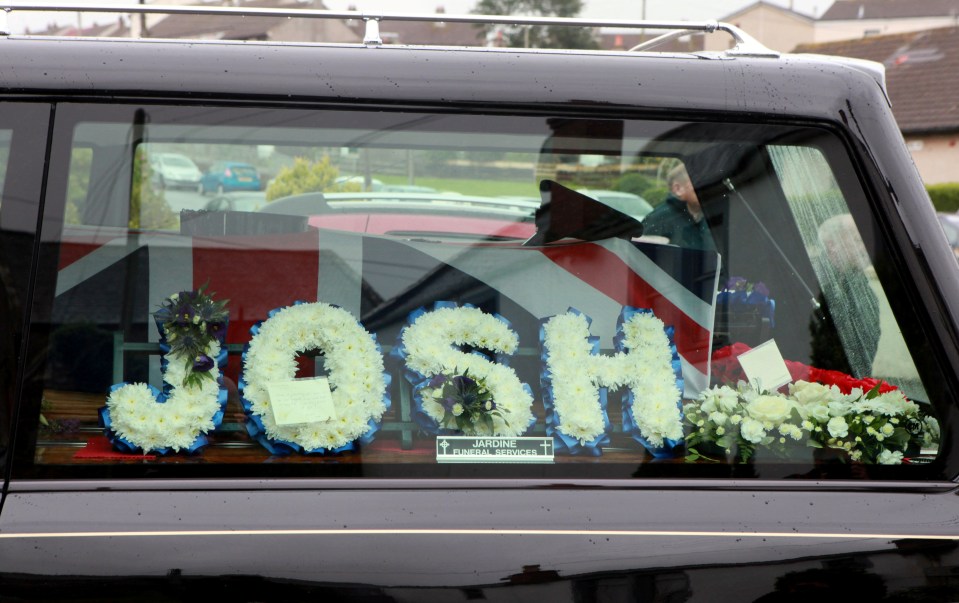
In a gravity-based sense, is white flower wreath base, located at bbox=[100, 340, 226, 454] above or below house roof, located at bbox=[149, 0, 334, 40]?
below

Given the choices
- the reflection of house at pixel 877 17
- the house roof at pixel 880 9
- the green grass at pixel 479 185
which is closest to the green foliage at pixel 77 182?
the green grass at pixel 479 185

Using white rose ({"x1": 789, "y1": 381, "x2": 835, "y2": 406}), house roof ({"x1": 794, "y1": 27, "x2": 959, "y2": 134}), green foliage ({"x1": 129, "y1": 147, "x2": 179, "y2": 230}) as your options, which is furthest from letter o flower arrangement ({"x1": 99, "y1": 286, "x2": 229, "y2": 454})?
house roof ({"x1": 794, "y1": 27, "x2": 959, "y2": 134})

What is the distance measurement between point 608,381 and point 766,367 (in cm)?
35

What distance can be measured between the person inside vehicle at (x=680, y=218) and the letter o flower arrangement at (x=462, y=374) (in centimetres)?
57

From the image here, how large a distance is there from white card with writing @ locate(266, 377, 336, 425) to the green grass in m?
0.75

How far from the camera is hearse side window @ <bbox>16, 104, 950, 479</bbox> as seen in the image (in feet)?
5.53

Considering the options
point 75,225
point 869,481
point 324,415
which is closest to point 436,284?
point 324,415

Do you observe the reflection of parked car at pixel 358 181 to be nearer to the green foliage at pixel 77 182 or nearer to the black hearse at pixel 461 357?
the black hearse at pixel 461 357

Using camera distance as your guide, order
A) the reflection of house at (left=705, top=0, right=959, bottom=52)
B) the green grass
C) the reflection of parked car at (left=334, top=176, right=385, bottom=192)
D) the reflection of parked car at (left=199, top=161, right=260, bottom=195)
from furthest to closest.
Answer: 1. the reflection of house at (left=705, top=0, right=959, bottom=52)
2. the reflection of parked car at (left=199, top=161, right=260, bottom=195)
3. the reflection of parked car at (left=334, top=176, right=385, bottom=192)
4. the green grass

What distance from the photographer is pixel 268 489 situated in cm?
159

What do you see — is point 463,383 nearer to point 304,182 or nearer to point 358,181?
point 358,181

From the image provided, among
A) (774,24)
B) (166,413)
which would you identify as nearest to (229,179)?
(166,413)

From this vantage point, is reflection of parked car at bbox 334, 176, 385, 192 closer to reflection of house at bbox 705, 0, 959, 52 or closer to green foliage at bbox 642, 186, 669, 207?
green foliage at bbox 642, 186, 669, 207

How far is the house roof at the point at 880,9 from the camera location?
73938 millimetres
